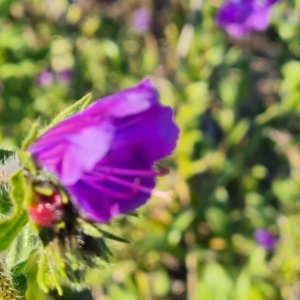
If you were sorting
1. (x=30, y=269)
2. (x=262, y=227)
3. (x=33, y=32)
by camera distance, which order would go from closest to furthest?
(x=30, y=269), (x=262, y=227), (x=33, y=32)

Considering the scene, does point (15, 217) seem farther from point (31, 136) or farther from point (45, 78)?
point (45, 78)

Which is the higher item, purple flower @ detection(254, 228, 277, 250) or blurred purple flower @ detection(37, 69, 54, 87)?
blurred purple flower @ detection(37, 69, 54, 87)

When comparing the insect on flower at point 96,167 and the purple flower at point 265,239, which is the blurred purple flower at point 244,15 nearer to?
the purple flower at point 265,239

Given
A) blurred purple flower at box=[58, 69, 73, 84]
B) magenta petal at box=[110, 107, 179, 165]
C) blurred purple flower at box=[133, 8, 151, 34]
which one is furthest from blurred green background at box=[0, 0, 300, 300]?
magenta petal at box=[110, 107, 179, 165]

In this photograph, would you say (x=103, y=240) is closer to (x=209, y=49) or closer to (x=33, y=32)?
(x=209, y=49)

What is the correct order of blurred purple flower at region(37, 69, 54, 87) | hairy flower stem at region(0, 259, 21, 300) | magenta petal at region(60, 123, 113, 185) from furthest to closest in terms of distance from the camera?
1. blurred purple flower at region(37, 69, 54, 87)
2. hairy flower stem at region(0, 259, 21, 300)
3. magenta petal at region(60, 123, 113, 185)

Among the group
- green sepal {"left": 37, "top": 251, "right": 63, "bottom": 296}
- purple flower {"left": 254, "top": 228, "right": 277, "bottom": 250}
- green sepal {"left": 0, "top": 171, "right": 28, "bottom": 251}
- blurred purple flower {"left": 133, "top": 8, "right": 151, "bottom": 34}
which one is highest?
green sepal {"left": 0, "top": 171, "right": 28, "bottom": 251}

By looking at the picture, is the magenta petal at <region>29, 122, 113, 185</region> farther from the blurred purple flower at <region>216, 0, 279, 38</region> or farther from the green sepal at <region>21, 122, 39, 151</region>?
the blurred purple flower at <region>216, 0, 279, 38</region>

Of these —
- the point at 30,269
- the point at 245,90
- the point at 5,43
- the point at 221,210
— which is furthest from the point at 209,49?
the point at 30,269

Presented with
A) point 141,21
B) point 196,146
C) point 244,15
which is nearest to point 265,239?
point 196,146
